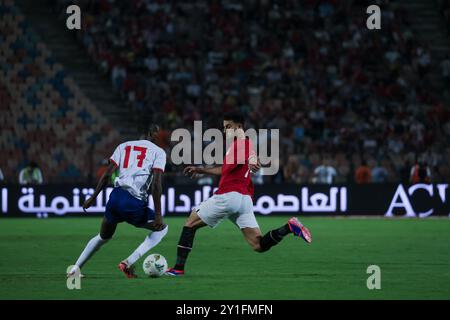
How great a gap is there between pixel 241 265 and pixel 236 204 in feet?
6.54

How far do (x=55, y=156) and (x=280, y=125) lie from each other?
7403mm

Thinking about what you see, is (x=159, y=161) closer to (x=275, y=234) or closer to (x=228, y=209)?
(x=228, y=209)

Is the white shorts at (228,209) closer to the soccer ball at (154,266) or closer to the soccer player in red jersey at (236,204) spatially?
the soccer player in red jersey at (236,204)

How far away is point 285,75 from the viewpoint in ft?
115

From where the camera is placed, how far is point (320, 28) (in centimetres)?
3684

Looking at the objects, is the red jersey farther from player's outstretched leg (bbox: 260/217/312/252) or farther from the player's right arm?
player's outstretched leg (bbox: 260/217/312/252)

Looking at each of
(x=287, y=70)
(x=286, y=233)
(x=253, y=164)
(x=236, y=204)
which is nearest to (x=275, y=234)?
(x=286, y=233)

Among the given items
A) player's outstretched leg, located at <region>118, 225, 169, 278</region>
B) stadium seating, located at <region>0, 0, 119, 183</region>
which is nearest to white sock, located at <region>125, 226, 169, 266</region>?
player's outstretched leg, located at <region>118, 225, 169, 278</region>

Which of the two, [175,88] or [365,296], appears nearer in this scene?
[365,296]

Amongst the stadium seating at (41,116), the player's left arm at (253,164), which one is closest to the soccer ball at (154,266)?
the player's left arm at (253,164)

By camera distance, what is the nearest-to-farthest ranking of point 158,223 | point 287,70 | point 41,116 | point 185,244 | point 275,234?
1. point 158,223
2. point 275,234
3. point 185,244
4. point 41,116
5. point 287,70

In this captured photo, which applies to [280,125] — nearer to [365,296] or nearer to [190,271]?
[190,271]

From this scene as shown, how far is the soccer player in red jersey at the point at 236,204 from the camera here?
42.4 feet
